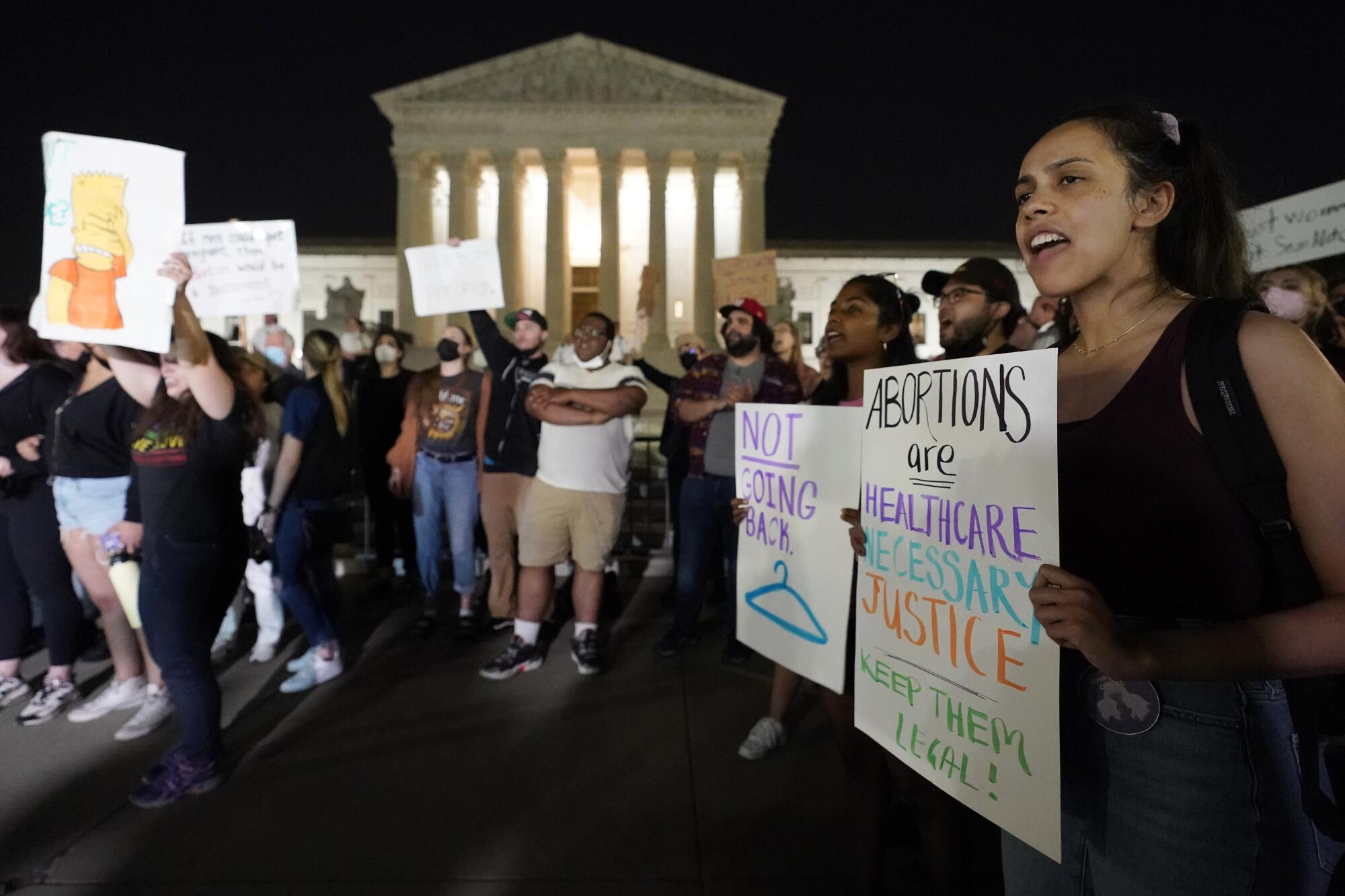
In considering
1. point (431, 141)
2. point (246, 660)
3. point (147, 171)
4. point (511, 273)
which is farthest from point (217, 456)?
point (431, 141)

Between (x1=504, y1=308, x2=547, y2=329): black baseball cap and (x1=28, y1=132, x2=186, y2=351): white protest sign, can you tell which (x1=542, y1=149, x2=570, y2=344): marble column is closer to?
(x1=504, y1=308, x2=547, y2=329): black baseball cap

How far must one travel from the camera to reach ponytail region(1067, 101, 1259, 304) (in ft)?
4.40

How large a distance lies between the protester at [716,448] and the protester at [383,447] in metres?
3.16

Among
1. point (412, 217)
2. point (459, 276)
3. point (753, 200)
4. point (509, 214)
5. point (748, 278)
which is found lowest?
point (459, 276)

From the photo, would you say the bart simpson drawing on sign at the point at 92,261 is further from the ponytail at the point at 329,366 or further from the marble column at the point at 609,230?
the marble column at the point at 609,230

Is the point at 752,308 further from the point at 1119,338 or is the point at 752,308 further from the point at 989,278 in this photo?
the point at 1119,338

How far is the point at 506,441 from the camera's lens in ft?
17.9

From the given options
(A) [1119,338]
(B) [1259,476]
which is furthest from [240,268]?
(B) [1259,476]

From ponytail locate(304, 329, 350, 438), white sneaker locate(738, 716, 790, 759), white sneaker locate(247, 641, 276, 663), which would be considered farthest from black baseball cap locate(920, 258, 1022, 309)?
white sneaker locate(247, 641, 276, 663)

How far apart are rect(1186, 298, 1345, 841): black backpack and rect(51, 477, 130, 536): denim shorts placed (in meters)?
4.80

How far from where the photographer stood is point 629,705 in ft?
14.0

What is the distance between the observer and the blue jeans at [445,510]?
570 cm

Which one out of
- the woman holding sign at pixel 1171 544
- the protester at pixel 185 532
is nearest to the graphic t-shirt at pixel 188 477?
the protester at pixel 185 532

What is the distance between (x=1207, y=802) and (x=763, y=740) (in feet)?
8.81
